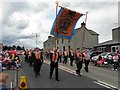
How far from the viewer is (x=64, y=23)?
17.5m

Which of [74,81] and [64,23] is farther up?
[64,23]

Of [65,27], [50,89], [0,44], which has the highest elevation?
[65,27]

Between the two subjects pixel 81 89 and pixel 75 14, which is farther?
pixel 75 14

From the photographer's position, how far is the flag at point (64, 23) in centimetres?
1731

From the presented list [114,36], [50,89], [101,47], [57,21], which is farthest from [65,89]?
[114,36]

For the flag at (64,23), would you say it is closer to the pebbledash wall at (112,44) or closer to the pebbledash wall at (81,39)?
the pebbledash wall at (112,44)

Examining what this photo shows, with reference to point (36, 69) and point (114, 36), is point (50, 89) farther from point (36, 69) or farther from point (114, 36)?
point (114, 36)

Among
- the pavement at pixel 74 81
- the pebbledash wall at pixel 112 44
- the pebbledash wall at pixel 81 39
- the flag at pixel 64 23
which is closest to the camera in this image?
the pavement at pixel 74 81

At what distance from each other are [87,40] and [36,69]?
56763 millimetres

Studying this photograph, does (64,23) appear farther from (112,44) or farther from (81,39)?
(81,39)

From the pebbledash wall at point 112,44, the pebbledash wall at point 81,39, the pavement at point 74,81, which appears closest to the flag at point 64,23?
the pavement at point 74,81

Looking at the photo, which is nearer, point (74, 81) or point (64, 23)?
point (74, 81)

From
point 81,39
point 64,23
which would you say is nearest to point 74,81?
point 64,23

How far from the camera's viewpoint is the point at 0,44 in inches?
585
